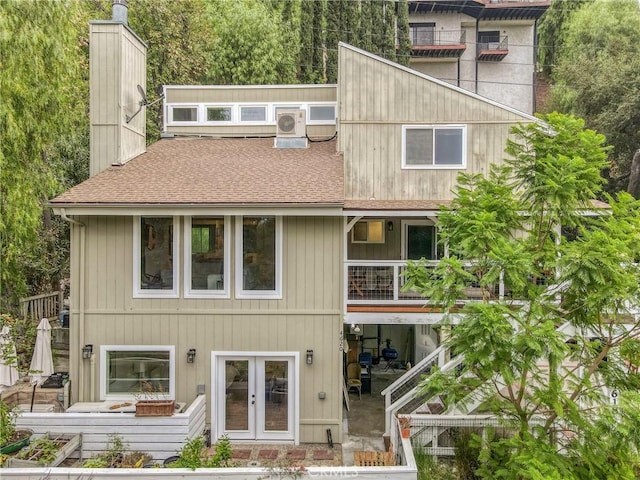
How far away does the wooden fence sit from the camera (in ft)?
25.1

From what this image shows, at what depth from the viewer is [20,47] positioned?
32.4 ft

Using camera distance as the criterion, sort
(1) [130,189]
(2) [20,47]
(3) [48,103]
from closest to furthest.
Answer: (1) [130,189] → (2) [20,47] → (3) [48,103]

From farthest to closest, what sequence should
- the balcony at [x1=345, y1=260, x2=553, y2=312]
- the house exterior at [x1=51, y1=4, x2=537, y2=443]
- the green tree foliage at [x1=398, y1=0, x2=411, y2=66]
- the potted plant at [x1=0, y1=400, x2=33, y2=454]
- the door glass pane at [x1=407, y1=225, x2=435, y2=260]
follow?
the green tree foliage at [x1=398, y1=0, x2=411, y2=66]
the door glass pane at [x1=407, y1=225, x2=435, y2=260]
the balcony at [x1=345, y1=260, x2=553, y2=312]
the house exterior at [x1=51, y1=4, x2=537, y2=443]
the potted plant at [x1=0, y1=400, x2=33, y2=454]

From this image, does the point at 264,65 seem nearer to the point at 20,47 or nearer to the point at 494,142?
the point at 20,47

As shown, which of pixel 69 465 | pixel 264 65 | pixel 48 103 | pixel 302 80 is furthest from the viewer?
pixel 302 80

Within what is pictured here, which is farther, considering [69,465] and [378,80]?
[378,80]

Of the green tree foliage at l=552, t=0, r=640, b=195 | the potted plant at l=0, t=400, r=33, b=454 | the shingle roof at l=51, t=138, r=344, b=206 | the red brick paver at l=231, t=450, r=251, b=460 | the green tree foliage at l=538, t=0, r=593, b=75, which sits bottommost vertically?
the red brick paver at l=231, t=450, r=251, b=460

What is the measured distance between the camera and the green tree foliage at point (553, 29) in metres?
31.8

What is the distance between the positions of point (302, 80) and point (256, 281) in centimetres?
2117

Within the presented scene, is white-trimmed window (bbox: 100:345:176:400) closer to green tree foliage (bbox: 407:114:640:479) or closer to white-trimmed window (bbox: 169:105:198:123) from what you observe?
green tree foliage (bbox: 407:114:640:479)

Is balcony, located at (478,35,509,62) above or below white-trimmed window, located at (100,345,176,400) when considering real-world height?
above

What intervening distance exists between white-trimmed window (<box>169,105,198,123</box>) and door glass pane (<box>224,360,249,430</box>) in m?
7.82

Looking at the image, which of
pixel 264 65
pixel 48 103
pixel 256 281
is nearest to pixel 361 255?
pixel 256 281

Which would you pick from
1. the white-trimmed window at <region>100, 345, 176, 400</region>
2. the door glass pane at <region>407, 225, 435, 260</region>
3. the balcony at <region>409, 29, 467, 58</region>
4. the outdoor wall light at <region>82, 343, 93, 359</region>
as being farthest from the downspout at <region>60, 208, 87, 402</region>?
the balcony at <region>409, 29, 467, 58</region>
